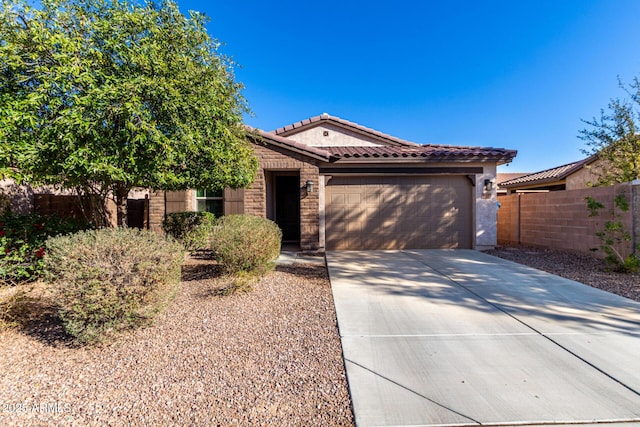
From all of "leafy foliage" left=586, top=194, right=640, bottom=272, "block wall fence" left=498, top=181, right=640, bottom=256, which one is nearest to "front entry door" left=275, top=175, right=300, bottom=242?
"block wall fence" left=498, top=181, right=640, bottom=256

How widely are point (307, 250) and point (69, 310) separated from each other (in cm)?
696

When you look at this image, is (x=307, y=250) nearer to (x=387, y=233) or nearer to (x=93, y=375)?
(x=387, y=233)

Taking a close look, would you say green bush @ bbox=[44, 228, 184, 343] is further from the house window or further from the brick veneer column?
the house window

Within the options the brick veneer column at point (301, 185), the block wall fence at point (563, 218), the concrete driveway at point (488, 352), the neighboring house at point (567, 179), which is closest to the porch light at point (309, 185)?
the brick veneer column at point (301, 185)

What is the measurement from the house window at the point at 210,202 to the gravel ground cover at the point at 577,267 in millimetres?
9008

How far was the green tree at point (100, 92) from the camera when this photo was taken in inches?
154

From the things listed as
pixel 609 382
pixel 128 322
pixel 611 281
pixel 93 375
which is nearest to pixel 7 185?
pixel 128 322

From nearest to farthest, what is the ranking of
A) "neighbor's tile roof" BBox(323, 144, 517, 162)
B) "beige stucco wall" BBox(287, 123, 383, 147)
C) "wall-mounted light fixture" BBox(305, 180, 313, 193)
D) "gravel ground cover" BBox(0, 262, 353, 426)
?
"gravel ground cover" BBox(0, 262, 353, 426) < "wall-mounted light fixture" BBox(305, 180, 313, 193) < "neighbor's tile roof" BBox(323, 144, 517, 162) < "beige stucco wall" BBox(287, 123, 383, 147)

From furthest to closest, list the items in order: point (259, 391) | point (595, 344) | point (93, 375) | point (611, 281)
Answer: point (611, 281), point (595, 344), point (93, 375), point (259, 391)

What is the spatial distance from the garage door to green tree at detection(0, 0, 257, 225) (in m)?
6.08

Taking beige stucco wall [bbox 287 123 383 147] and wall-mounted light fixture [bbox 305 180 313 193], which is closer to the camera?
wall-mounted light fixture [bbox 305 180 313 193]

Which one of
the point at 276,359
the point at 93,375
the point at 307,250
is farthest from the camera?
the point at 307,250

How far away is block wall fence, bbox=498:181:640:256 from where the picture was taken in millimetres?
7426

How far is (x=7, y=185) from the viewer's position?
23.5ft
